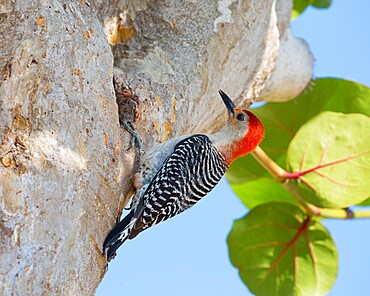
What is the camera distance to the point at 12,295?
204cm

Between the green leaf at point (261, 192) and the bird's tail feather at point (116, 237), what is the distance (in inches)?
102

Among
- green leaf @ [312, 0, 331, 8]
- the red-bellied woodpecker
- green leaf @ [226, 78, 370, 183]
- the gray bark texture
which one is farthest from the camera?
green leaf @ [312, 0, 331, 8]

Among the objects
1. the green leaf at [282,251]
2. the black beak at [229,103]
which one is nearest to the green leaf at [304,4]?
the green leaf at [282,251]

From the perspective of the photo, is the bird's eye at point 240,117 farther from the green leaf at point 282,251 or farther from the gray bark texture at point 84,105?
the green leaf at point 282,251

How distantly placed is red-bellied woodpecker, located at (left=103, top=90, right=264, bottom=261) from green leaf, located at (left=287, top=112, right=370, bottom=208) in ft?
2.83

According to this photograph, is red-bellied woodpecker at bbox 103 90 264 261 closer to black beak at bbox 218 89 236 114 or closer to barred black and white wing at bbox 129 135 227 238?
barred black and white wing at bbox 129 135 227 238

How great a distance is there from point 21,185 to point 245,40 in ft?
5.68

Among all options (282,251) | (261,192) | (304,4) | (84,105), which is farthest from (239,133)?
(304,4)

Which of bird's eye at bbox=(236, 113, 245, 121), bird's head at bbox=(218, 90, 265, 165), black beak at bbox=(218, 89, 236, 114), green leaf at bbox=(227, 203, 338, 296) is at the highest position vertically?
black beak at bbox=(218, 89, 236, 114)

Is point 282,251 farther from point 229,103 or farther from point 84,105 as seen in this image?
point 84,105

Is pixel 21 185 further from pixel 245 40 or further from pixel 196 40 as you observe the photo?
pixel 245 40

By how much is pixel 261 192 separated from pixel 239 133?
1.81 meters

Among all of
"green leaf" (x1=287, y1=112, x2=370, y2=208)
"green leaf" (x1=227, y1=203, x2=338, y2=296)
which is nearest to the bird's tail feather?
"green leaf" (x1=287, y1=112, x2=370, y2=208)

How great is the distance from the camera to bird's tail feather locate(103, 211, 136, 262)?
97.2 inches
